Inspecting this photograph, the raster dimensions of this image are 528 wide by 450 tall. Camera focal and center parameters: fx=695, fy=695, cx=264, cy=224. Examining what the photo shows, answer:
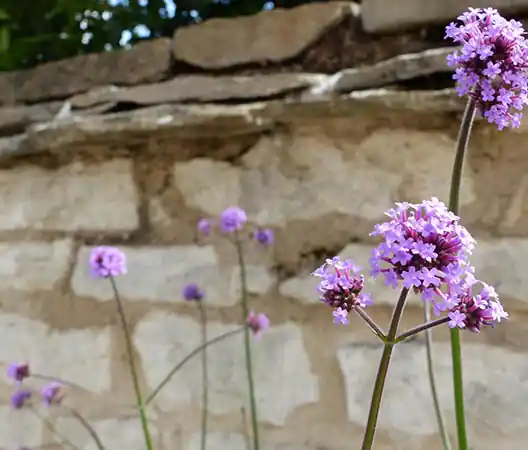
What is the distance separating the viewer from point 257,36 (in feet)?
3.91

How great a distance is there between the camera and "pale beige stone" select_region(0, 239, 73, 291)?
1268 mm

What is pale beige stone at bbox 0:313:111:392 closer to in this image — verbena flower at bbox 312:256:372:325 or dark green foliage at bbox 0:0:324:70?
dark green foliage at bbox 0:0:324:70

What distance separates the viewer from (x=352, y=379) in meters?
1.03

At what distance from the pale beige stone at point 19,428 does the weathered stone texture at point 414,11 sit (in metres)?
0.92

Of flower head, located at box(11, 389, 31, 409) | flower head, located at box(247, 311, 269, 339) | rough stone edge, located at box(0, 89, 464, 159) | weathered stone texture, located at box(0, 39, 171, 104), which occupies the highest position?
weathered stone texture, located at box(0, 39, 171, 104)

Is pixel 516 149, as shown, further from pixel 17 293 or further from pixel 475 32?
pixel 17 293

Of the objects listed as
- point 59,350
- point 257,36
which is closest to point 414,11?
point 257,36

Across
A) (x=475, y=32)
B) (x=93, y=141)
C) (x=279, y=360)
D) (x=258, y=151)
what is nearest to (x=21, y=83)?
(x=93, y=141)

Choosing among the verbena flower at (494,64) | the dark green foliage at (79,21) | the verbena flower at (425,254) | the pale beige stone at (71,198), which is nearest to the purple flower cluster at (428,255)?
the verbena flower at (425,254)

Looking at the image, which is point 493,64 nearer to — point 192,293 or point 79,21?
point 192,293

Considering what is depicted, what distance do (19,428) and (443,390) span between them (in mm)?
793

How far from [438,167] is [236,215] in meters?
0.30

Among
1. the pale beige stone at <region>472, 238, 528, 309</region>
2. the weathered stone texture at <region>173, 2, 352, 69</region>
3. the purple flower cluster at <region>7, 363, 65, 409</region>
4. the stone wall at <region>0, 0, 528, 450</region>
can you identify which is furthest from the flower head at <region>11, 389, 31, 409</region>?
the pale beige stone at <region>472, 238, 528, 309</region>

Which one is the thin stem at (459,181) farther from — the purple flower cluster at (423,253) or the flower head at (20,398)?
the flower head at (20,398)
